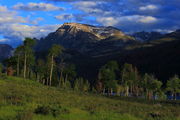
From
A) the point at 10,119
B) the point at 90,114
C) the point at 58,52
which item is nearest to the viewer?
the point at 10,119

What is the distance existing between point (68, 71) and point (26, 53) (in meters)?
27.3

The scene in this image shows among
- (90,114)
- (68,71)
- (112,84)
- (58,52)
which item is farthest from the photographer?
(68,71)

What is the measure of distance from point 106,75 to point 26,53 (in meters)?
27.9

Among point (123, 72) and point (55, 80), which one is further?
point (55, 80)

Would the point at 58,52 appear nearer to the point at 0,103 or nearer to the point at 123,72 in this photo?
the point at 123,72

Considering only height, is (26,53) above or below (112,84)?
above

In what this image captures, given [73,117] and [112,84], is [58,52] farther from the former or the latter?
[73,117]

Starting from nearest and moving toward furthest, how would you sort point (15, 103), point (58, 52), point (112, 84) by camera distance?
point (15, 103), point (58, 52), point (112, 84)

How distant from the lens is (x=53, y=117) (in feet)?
59.9

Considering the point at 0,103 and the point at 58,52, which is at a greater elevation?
the point at 58,52

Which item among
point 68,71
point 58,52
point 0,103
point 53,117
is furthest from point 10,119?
point 68,71

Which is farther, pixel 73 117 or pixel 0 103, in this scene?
pixel 0 103

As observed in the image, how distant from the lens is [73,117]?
1892 cm

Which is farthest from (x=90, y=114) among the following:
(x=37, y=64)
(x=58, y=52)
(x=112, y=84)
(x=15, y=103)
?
(x=37, y=64)
